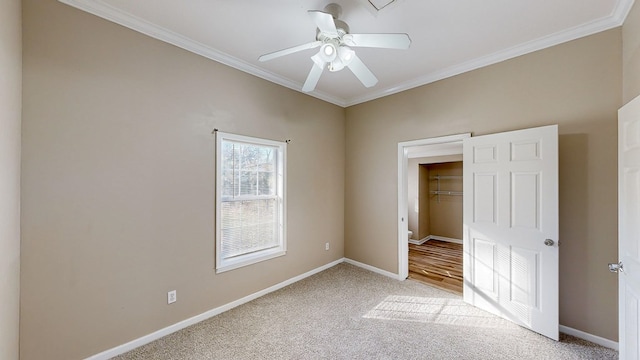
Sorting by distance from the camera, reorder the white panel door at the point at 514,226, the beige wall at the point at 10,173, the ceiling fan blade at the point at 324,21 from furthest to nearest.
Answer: the white panel door at the point at 514,226
the ceiling fan blade at the point at 324,21
the beige wall at the point at 10,173

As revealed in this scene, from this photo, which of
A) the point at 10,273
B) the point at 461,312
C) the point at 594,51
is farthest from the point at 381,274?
the point at 10,273

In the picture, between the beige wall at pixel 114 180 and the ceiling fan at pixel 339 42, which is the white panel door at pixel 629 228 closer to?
the ceiling fan at pixel 339 42

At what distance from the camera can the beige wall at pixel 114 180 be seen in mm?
1752

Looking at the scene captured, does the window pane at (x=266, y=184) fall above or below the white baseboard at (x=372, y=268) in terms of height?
above

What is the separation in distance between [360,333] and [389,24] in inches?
113

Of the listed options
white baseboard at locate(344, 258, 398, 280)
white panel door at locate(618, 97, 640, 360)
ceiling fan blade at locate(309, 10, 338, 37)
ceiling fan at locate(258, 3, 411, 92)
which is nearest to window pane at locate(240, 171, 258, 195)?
ceiling fan at locate(258, 3, 411, 92)

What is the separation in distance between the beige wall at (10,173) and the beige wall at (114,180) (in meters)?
0.09

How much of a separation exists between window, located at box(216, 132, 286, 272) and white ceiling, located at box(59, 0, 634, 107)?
981mm

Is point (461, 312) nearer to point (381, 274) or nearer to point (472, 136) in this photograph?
point (381, 274)

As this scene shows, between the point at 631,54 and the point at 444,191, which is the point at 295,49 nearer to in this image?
the point at 631,54

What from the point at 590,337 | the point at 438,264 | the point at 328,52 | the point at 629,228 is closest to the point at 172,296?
the point at 328,52

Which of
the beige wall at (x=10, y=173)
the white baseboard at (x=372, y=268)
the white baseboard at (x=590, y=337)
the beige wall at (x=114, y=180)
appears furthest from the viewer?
the white baseboard at (x=372, y=268)

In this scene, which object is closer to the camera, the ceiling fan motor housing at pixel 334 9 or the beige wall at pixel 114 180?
the beige wall at pixel 114 180

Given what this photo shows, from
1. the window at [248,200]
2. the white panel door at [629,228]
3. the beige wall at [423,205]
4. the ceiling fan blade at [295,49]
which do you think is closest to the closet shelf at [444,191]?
the beige wall at [423,205]
